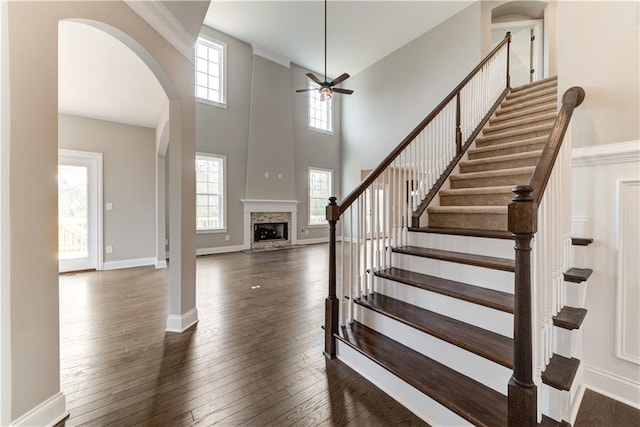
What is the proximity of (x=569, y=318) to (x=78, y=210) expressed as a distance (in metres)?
6.49

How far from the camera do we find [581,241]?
1.64 metres

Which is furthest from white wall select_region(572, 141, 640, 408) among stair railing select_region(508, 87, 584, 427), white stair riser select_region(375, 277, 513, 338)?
white stair riser select_region(375, 277, 513, 338)

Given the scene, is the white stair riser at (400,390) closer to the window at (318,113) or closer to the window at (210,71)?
the window at (210,71)

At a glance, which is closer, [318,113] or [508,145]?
[508,145]

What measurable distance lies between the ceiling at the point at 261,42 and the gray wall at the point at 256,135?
59 centimetres

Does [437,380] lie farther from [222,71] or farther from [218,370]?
[222,71]

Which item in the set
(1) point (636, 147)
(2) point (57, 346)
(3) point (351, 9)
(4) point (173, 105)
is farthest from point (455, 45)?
(2) point (57, 346)

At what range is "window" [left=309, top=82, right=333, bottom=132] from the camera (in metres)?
8.58

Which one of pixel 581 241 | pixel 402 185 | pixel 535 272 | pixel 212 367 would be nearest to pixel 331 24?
pixel 402 185

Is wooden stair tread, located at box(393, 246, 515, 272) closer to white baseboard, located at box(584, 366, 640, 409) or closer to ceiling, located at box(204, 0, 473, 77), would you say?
Result: white baseboard, located at box(584, 366, 640, 409)

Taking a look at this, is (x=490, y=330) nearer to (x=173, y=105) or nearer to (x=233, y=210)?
(x=173, y=105)

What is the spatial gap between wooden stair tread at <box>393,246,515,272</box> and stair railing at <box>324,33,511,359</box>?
0.59ft

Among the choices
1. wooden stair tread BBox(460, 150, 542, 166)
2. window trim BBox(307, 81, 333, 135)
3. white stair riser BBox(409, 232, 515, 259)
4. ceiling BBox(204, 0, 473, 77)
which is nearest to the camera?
white stair riser BBox(409, 232, 515, 259)

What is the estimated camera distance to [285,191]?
777cm
